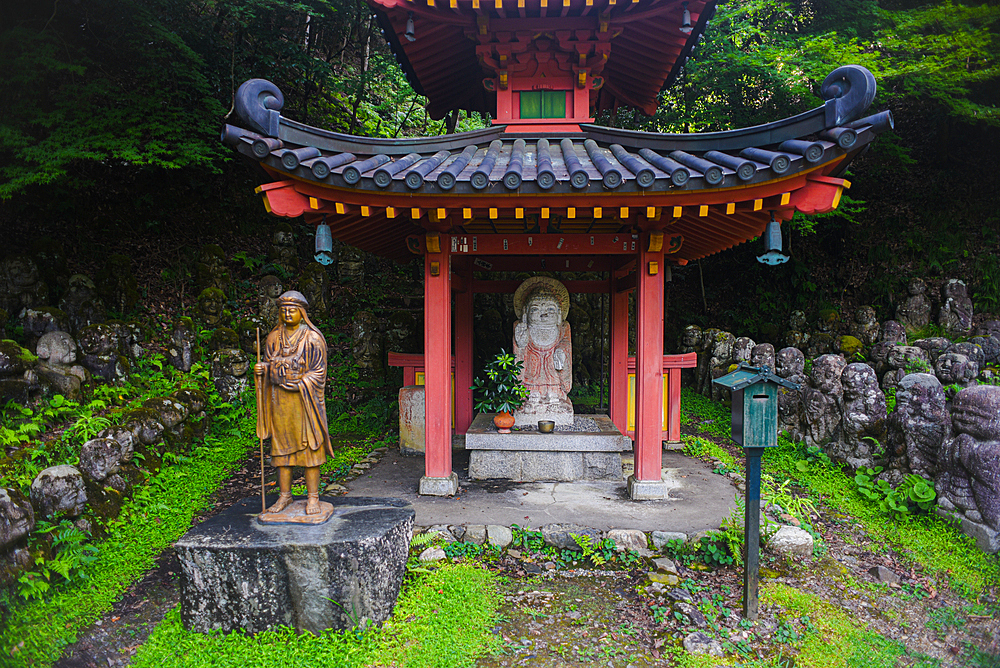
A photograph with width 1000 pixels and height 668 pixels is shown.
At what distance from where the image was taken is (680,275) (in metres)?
15.1

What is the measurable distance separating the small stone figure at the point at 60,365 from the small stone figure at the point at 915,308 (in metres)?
15.4

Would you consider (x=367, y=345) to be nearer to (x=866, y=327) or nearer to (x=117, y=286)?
(x=117, y=286)

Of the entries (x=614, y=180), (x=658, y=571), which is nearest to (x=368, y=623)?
(x=658, y=571)

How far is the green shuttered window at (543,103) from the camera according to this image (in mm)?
6145

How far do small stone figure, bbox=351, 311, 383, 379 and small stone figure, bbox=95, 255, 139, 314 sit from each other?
414 centimetres

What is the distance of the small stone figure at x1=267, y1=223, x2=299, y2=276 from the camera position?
12.2m

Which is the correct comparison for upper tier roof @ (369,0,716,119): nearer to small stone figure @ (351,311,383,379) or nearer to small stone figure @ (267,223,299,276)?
small stone figure @ (351,311,383,379)

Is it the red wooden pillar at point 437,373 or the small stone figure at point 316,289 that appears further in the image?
the small stone figure at point 316,289

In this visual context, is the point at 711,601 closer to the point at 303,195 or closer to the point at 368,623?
the point at 368,623

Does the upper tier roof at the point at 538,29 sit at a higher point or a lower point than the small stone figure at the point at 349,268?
higher

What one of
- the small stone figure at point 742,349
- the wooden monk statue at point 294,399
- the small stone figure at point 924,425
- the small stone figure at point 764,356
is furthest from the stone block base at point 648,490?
the small stone figure at point 742,349

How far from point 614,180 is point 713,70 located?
9.63 m

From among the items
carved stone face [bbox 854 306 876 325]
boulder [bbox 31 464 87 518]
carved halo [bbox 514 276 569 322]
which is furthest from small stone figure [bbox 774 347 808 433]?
boulder [bbox 31 464 87 518]

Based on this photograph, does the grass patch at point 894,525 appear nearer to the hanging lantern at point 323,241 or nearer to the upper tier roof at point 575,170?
the upper tier roof at point 575,170
